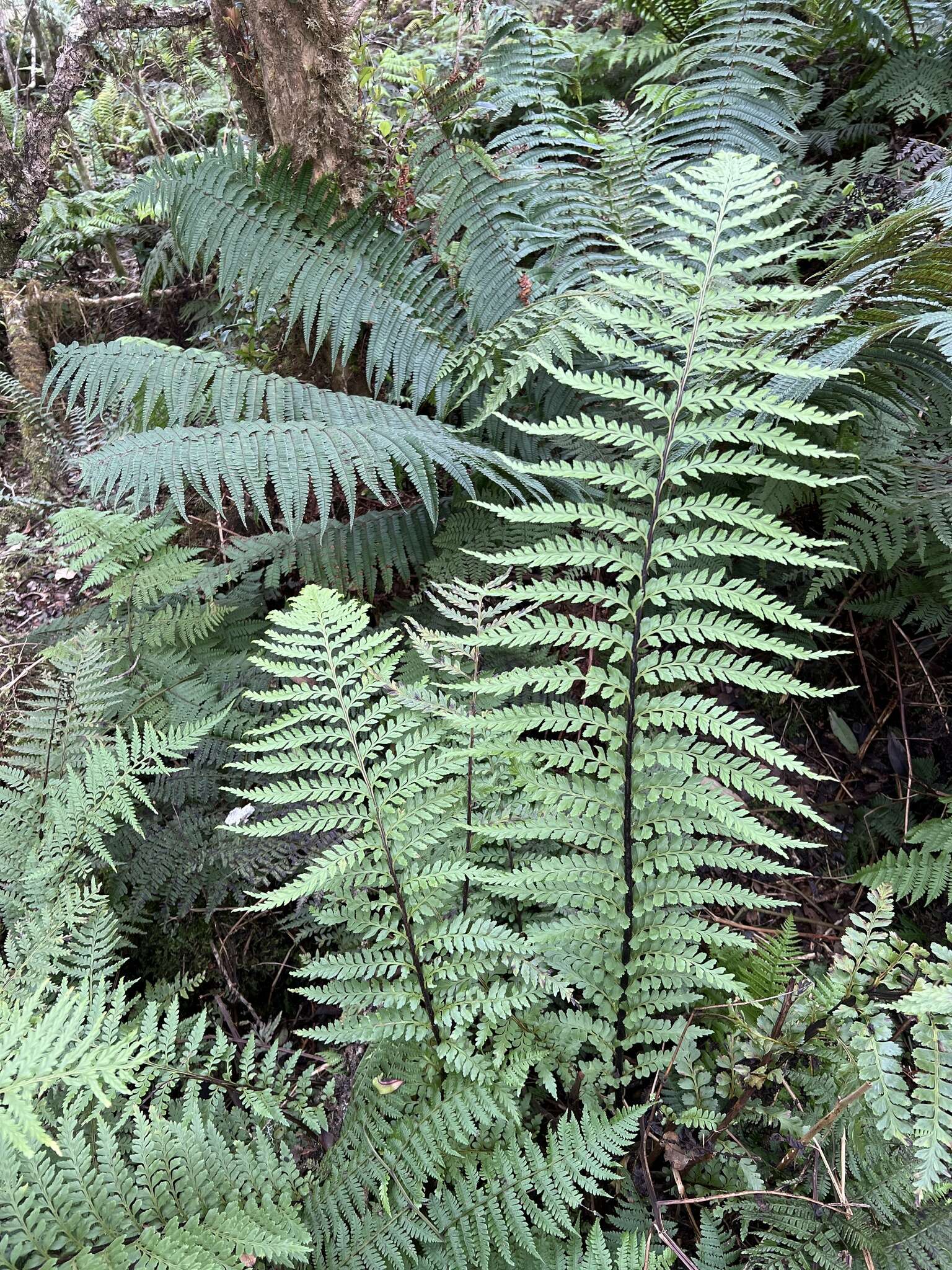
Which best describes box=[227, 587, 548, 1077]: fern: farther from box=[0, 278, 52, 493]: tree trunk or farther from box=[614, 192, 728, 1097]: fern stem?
box=[0, 278, 52, 493]: tree trunk

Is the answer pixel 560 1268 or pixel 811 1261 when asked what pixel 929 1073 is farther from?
pixel 560 1268

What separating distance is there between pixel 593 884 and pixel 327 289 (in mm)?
1880

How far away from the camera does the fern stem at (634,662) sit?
1059 millimetres

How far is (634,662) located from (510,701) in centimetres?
68

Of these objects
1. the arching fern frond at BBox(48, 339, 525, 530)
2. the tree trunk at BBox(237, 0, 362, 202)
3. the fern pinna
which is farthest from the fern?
the tree trunk at BBox(237, 0, 362, 202)

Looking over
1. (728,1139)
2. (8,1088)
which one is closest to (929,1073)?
(728,1139)

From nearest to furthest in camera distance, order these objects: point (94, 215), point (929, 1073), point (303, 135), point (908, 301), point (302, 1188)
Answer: point (929, 1073) → point (302, 1188) → point (908, 301) → point (303, 135) → point (94, 215)

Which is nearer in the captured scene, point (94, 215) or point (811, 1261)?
point (811, 1261)

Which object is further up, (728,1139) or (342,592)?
(342,592)

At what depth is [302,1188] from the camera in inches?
46.2

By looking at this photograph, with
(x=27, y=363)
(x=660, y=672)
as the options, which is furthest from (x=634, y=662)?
(x=27, y=363)

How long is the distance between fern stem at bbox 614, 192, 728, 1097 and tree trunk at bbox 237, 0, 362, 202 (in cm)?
Result: 178

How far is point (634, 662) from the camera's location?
115 cm

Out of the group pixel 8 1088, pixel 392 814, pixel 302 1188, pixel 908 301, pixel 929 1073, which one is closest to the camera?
pixel 8 1088
